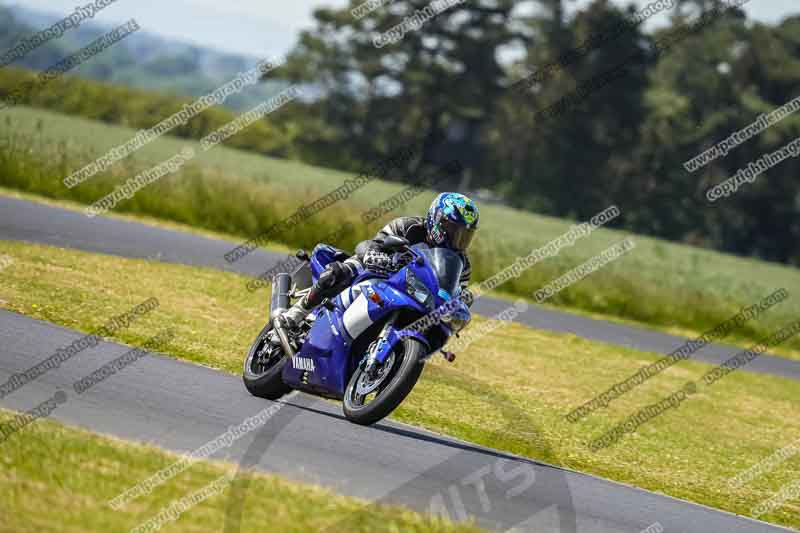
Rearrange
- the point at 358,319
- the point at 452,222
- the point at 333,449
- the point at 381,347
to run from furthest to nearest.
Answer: the point at 358,319 → the point at 452,222 → the point at 381,347 → the point at 333,449

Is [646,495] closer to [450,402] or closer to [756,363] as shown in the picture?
[450,402]

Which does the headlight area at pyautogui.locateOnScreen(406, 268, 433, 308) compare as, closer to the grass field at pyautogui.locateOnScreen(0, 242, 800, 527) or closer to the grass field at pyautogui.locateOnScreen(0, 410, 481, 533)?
the grass field at pyautogui.locateOnScreen(0, 242, 800, 527)

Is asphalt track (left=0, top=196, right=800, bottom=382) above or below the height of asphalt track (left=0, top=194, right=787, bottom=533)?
below

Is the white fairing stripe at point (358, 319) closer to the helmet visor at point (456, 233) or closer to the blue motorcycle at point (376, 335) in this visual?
the blue motorcycle at point (376, 335)

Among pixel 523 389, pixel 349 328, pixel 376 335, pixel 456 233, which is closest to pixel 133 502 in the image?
pixel 349 328

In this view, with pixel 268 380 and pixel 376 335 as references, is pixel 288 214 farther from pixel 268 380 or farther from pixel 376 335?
pixel 376 335

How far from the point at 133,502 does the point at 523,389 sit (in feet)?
26.4

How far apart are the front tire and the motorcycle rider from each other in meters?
0.79

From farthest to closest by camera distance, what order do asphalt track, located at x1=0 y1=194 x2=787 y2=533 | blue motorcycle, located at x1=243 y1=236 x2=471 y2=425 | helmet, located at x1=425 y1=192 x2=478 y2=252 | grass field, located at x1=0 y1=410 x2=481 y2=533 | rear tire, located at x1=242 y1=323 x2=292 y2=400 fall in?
rear tire, located at x1=242 y1=323 x2=292 y2=400 < helmet, located at x1=425 y1=192 x2=478 y2=252 < blue motorcycle, located at x1=243 y1=236 x2=471 y2=425 < asphalt track, located at x1=0 y1=194 x2=787 y2=533 < grass field, located at x1=0 y1=410 x2=481 y2=533

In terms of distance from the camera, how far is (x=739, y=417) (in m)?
14.8

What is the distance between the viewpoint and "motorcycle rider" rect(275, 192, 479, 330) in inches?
341

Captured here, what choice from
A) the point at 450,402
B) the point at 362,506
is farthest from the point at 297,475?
the point at 450,402

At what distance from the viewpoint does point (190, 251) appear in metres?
19.2

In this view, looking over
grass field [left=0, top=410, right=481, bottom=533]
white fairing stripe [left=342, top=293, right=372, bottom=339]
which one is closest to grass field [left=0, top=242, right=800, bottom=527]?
Result: white fairing stripe [left=342, top=293, right=372, bottom=339]
